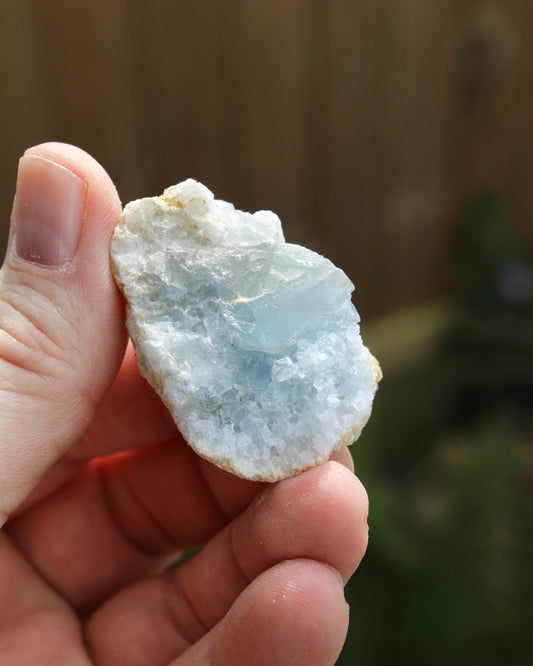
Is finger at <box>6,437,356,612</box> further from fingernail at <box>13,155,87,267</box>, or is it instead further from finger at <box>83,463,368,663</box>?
fingernail at <box>13,155,87,267</box>

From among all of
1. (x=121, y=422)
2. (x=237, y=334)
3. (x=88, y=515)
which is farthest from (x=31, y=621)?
(x=237, y=334)

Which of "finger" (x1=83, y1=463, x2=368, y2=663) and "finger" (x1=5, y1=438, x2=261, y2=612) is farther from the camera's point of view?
"finger" (x1=5, y1=438, x2=261, y2=612)

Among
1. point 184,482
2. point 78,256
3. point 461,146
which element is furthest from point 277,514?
point 461,146

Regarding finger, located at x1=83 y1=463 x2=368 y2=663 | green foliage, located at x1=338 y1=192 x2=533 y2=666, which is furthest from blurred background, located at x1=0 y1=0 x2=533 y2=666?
finger, located at x1=83 y1=463 x2=368 y2=663

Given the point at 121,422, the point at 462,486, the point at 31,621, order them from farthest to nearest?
the point at 462,486 < the point at 121,422 < the point at 31,621

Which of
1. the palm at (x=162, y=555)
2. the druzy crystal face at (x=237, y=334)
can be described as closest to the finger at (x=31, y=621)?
the palm at (x=162, y=555)

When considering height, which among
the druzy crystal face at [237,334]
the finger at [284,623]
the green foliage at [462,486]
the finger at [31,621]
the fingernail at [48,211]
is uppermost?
the fingernail at [48,211]

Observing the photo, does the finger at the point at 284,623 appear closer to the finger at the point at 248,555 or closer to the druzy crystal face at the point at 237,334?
the finger at the point at 248,555

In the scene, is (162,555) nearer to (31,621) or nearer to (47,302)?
(31,621)
